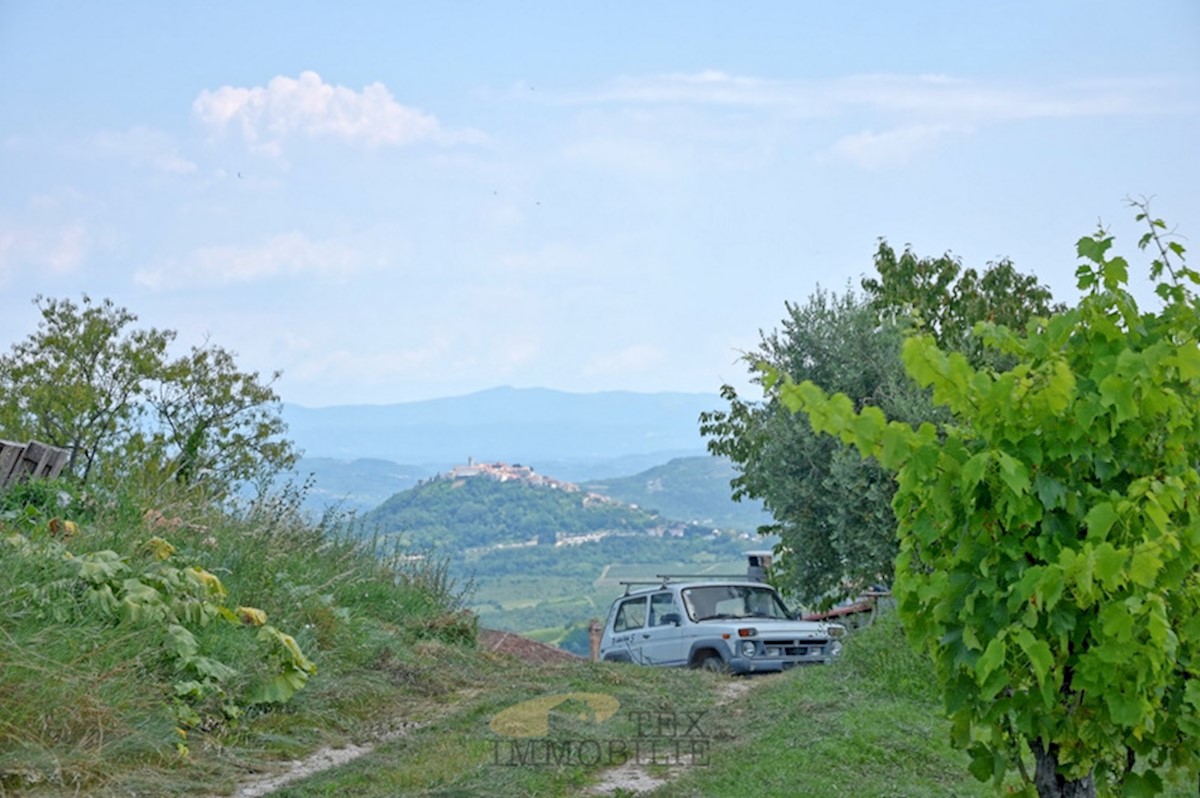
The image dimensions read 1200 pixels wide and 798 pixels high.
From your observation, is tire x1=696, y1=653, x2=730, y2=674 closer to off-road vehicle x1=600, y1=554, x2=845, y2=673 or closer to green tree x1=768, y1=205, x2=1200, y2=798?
off-road vehicle x1=600, y1=554, x2=845, y2=673

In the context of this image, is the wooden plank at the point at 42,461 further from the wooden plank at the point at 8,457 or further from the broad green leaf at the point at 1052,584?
the broad green leaf at the point at 1052,584

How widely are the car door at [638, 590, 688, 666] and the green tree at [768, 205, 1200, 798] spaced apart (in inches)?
469

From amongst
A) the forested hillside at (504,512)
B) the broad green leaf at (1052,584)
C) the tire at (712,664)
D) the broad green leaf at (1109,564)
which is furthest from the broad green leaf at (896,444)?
the forested hillside at (504,512)

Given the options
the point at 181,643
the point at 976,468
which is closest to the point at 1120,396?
the point at 976,468

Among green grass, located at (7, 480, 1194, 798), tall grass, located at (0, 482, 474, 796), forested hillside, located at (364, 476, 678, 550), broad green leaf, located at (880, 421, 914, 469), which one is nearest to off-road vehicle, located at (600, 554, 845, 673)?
green grass, located at (7, 480, 1194, 798)

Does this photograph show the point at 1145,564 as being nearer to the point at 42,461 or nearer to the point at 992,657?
the point at 992,657

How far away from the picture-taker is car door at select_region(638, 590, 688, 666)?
1719 centimetres

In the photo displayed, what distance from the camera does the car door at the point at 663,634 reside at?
1719cm

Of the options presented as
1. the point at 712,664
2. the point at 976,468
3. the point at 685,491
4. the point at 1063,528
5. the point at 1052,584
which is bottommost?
the point at 712,664

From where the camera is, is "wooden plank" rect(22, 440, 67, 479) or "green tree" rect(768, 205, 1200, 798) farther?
"wooden plank" rect(22, 440, 67, 479)

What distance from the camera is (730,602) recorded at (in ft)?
57.9

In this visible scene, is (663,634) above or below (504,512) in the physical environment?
below

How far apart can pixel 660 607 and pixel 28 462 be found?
8.99 meters

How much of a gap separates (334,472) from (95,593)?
606 feet
